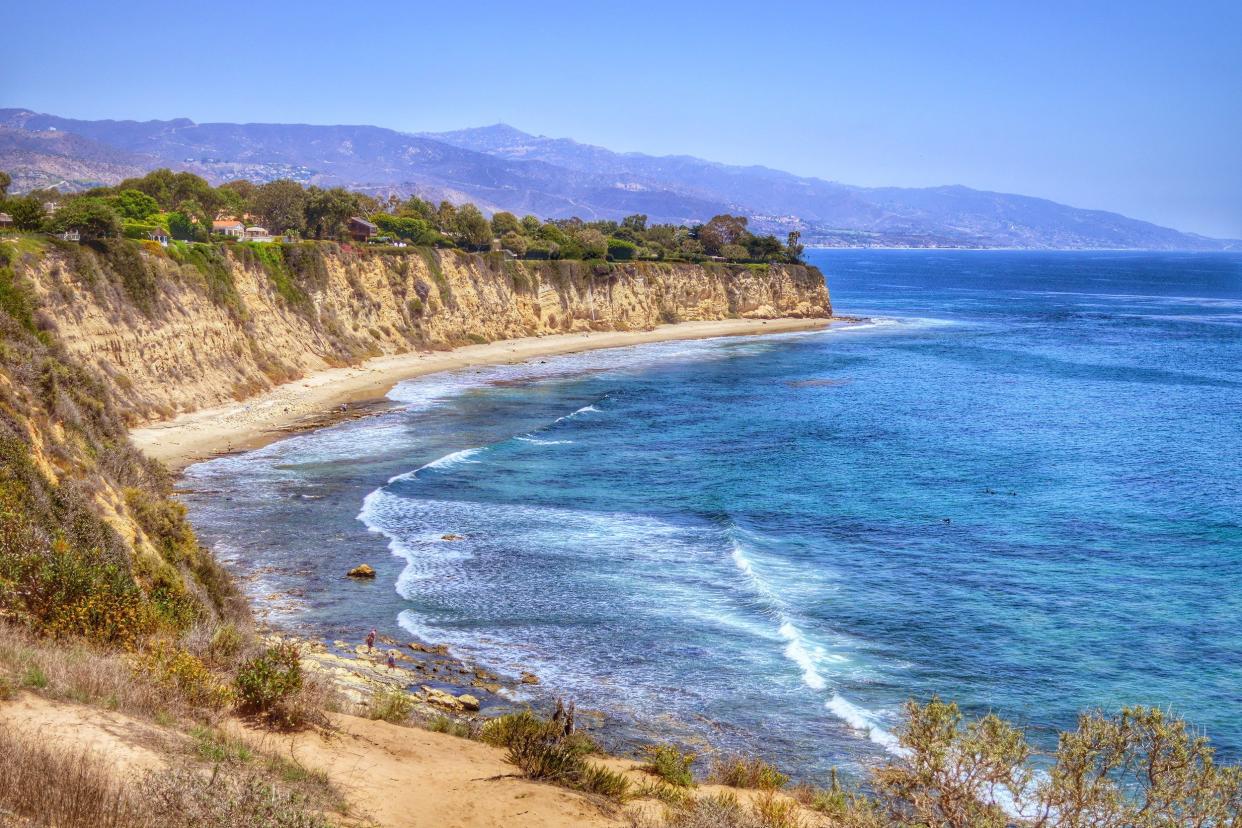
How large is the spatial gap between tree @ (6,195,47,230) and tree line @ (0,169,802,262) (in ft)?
0.17

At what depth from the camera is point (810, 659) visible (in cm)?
2733

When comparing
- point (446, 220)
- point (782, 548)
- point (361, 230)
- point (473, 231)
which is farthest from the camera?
point (446, 220)

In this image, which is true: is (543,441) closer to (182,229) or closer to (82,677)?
(182,229)

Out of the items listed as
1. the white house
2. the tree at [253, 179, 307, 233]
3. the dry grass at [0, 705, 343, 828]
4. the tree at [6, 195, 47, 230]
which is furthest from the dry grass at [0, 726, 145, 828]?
the tree at [253, 179, 307, 233]

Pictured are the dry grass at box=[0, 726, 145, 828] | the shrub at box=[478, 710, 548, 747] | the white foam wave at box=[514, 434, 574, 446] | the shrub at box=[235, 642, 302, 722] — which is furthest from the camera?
the white foam wave at box=[514, 434, 574, 446]

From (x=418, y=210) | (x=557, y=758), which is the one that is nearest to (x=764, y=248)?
(x=418, y=210)

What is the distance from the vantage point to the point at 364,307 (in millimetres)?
86625

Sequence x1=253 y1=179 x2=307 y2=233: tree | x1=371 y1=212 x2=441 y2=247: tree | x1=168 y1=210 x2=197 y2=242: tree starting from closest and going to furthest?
1. x1=168 y1=210 x2=197 y2=242: tree
2. x1=253 y1=179 x2=307 y2=233: tree
3. x1=371 y1=212 x2=441 y2=247: tree

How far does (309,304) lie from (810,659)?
62.0 meters

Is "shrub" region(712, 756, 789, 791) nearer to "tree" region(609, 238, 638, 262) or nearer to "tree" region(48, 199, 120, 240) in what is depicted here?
"tree" region(48, 199, 120, 240)

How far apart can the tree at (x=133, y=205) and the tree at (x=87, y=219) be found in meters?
20.0

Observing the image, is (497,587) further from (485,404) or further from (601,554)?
(485,404)

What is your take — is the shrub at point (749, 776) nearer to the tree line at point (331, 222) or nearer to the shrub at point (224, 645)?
the shrub at point (224, 645)

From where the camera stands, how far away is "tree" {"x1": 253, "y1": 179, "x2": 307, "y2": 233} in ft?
326
